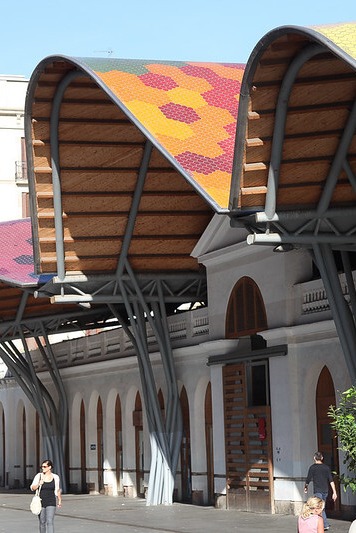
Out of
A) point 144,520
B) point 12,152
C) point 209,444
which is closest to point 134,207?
point 209,444

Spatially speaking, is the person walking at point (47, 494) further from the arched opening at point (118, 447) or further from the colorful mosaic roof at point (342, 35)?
the arched opening at point (118, 447)

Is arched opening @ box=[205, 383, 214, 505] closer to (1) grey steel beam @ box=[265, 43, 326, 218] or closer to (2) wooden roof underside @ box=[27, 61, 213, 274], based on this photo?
(2) wooden roof underside @ box=[27, 61, 213, 274]

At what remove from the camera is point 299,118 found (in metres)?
28.1

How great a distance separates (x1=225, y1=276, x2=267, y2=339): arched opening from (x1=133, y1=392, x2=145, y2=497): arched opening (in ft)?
35.4

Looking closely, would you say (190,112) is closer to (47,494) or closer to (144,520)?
(144,520)

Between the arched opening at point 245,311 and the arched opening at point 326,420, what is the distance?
9.02 ft

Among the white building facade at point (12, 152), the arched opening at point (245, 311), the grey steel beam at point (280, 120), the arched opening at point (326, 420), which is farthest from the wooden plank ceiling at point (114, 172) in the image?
the white building facade at point (12, 152)

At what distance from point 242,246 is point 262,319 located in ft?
7.53

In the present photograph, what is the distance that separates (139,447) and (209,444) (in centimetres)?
718

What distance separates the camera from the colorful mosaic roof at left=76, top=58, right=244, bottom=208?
3262cm

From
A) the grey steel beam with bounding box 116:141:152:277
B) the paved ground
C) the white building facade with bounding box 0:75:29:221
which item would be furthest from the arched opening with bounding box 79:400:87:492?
the white building facade with bounding box 0:75:29:221

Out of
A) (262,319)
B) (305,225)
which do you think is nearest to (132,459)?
(262,319)

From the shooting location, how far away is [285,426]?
3769 cm

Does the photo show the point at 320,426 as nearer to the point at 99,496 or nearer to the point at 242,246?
the point at 242,246
